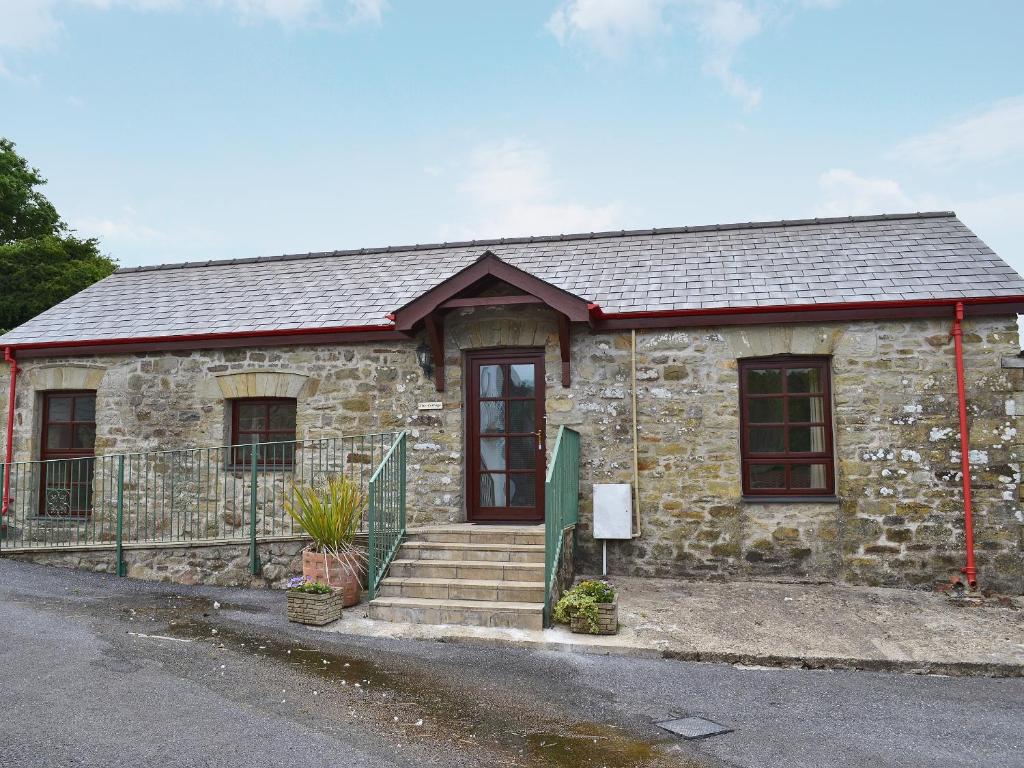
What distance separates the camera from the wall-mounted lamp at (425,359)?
9.12 meters

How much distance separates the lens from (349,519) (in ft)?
25.4

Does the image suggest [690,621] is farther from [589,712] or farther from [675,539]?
[589,712]

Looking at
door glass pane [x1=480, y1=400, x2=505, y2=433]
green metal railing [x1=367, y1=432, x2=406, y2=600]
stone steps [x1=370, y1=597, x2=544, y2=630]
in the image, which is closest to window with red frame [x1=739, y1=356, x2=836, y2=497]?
Result: door glass pane [x1=480, y1=400, x2=505, y2=433]

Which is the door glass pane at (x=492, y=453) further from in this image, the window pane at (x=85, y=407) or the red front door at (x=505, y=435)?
the window pane at (x=85, y=407)

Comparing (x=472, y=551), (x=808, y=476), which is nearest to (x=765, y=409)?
(x=808, y=476)

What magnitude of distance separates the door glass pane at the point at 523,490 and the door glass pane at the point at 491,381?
3.38ft

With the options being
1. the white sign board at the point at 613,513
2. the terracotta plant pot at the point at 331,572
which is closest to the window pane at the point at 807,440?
the white sign board at the point at 613,513

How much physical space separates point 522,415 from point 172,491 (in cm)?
438

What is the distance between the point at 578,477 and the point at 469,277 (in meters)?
2.58

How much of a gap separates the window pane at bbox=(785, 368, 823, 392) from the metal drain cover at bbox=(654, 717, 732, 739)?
481cm

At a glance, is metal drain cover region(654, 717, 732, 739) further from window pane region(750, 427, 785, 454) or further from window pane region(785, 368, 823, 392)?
window pane region(785, 368, 823, 392)

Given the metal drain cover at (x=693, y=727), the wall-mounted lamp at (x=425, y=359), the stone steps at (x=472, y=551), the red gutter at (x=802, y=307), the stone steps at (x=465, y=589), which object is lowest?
the metal drain cover at (x=693, y=727)

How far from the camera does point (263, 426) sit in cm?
994

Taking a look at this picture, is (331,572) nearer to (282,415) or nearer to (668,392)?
(282,415)
